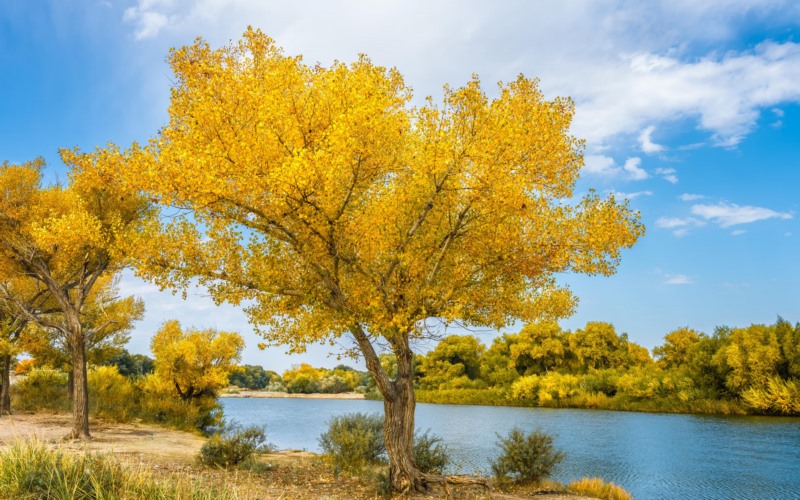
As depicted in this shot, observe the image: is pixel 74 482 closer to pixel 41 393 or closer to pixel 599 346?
pixel 41 393

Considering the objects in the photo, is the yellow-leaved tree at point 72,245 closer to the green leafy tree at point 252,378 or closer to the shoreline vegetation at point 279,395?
the shoreline vegetation at point 279,395

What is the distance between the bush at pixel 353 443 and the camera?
13.8 m

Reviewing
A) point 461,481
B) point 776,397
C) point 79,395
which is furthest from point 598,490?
point 776,397

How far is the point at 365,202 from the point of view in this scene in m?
11.0

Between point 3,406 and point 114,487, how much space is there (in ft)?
72.7

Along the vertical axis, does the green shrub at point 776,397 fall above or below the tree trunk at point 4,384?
below

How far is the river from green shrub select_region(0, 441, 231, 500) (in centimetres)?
909

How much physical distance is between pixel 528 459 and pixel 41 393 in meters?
27.6

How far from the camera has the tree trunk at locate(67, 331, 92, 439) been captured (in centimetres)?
1700

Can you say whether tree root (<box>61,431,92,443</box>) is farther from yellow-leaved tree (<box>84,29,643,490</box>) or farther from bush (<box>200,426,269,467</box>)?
yellow-leaved tree (<box>84,29,643,490</box>)

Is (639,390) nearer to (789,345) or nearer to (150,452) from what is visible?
(789,345)

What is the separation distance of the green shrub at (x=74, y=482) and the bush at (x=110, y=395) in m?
18.0

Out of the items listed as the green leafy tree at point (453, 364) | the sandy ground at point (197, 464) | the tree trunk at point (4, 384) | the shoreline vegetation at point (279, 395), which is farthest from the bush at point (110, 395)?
the shoreline vegetation at point (279, 395)

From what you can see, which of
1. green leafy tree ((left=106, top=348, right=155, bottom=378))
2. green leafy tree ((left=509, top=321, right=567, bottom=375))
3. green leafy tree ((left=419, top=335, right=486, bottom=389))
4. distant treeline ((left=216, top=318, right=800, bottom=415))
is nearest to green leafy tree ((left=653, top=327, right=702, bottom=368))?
distant treeline ((left=216, top=318, right=800, bottom=415))
